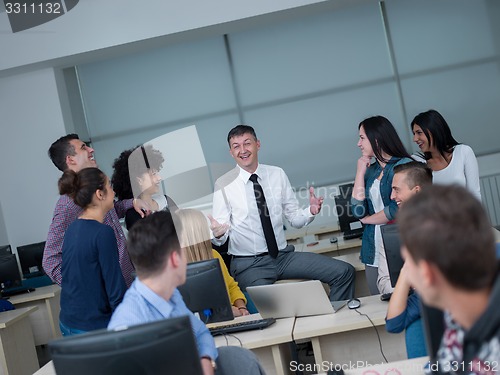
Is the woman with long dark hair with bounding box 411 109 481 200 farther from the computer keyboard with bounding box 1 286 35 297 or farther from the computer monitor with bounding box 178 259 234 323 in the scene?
the computer keyboard with bounding box 1 286 35 297

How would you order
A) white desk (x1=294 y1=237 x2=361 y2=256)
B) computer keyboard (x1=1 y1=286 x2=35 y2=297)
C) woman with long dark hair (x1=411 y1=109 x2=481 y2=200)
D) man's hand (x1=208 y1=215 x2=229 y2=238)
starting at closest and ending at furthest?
man's hand (x1=208 y1=215 x2=229 y2=238)
woman with long dark hair (x1=411 y1=109 x2=481 y2=200)
white desk (x1=294 y1=237 x2=361 y2=256)
computer keyboard (x1=1 y1=286 x2=35 y2=297)

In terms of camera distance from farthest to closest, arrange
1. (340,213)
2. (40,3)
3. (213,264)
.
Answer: (40,3) < (340,213) < (213,264)

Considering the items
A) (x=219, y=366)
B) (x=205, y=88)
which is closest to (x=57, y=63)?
(x=205, y=88)

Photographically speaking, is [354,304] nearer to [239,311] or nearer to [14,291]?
[239,311]

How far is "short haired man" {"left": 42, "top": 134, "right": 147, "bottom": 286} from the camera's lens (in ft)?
12.5

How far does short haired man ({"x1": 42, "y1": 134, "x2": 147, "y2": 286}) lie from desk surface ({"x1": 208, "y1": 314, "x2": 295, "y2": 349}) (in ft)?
2.67

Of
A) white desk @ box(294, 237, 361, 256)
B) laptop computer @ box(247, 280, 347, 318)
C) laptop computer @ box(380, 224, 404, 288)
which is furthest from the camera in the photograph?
white desk @ box(294, 237, 361, 256)

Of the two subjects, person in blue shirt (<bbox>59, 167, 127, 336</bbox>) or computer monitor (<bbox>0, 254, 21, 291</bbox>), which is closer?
person in blue shirt (<bbox>59, 167, 127, 336</bbox>)

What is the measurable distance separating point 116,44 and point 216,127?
1.60 m

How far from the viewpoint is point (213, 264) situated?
124 inches

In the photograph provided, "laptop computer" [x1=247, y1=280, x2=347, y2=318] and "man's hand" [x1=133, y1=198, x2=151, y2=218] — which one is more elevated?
"man's hand" [x1=133, y1=198, x2=151, y2=218]

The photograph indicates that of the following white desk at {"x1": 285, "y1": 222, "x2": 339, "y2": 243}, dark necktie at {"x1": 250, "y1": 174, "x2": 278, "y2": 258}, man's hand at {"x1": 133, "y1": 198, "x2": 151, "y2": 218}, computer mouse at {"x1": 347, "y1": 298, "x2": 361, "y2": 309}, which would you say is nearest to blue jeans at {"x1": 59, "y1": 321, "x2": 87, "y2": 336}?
man's hand at {"x1": 133, "y1": 198, "x2": 151, "y2": 218}

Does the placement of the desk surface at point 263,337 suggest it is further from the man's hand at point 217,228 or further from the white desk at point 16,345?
the white desk at point 16,345

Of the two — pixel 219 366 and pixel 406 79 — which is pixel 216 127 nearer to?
pixel 406 79
